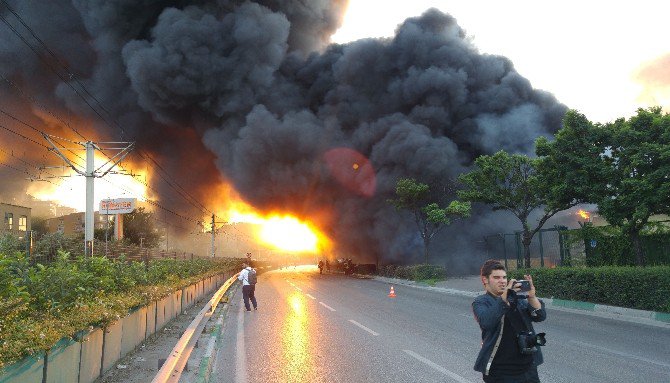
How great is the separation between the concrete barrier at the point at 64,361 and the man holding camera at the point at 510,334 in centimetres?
393

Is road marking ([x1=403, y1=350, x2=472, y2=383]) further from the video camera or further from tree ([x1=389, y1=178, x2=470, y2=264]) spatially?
tree ([x1=389, y1=178, x2=470, y2=264])

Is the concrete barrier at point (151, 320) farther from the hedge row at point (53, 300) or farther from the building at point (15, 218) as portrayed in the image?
the building at point (15, 218)

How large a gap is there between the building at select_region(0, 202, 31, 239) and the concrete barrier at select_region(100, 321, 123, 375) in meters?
47.9

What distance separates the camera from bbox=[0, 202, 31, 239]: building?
50.2 metres

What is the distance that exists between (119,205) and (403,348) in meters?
62.7

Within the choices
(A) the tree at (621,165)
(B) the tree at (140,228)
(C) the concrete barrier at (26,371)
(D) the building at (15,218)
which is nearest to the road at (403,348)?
(C) the concrete barrier at (26,371)

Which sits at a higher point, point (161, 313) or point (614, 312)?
point (161, 313)

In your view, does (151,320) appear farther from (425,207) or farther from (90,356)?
(425,207)

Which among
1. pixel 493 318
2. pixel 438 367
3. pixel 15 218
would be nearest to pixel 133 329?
pixel 438 367

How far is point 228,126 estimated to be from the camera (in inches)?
1871

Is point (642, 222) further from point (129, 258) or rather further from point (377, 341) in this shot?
point (129, 258)

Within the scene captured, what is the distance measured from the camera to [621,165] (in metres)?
16.2

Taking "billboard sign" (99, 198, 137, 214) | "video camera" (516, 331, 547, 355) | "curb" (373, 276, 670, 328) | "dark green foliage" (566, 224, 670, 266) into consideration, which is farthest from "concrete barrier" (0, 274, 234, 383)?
"billboard sign" (99, 198, 137, 214)

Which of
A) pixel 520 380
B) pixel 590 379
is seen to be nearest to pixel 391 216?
pixel 590 379
